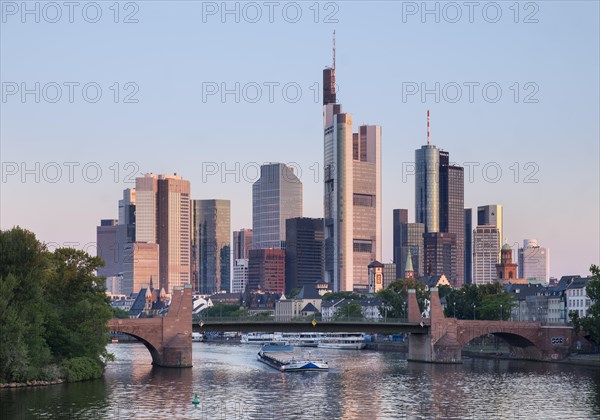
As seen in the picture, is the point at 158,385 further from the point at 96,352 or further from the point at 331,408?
the point at 331,408

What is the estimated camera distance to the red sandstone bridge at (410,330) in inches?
6673

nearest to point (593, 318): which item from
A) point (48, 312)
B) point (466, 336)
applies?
point (466, 336)

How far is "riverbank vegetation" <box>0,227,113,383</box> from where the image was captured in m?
122

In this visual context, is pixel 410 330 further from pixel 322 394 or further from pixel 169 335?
pixel 322 394

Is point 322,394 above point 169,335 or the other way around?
the other way around

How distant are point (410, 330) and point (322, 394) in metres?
59.9

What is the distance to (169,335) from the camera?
17088cm

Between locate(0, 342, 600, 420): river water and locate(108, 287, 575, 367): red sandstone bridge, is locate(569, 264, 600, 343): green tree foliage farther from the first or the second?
locate(0, 342, 600, 420): river water

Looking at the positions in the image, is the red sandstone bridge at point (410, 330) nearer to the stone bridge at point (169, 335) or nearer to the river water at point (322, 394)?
the stone bridge at point (169, 335)

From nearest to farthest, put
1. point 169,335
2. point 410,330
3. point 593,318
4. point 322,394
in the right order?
point 322,394
point 169,335
point 593,318
point 410,330

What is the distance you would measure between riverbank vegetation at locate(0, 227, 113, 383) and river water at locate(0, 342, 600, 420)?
352 centimetres

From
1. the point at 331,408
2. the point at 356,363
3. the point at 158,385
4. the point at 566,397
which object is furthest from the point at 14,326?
the point at 356,363

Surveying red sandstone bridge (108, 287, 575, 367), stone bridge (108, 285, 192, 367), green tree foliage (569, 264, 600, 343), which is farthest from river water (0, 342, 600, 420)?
green tree foliage (569, 264, 600, 343)

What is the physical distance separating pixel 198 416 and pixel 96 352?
42.6 meters
